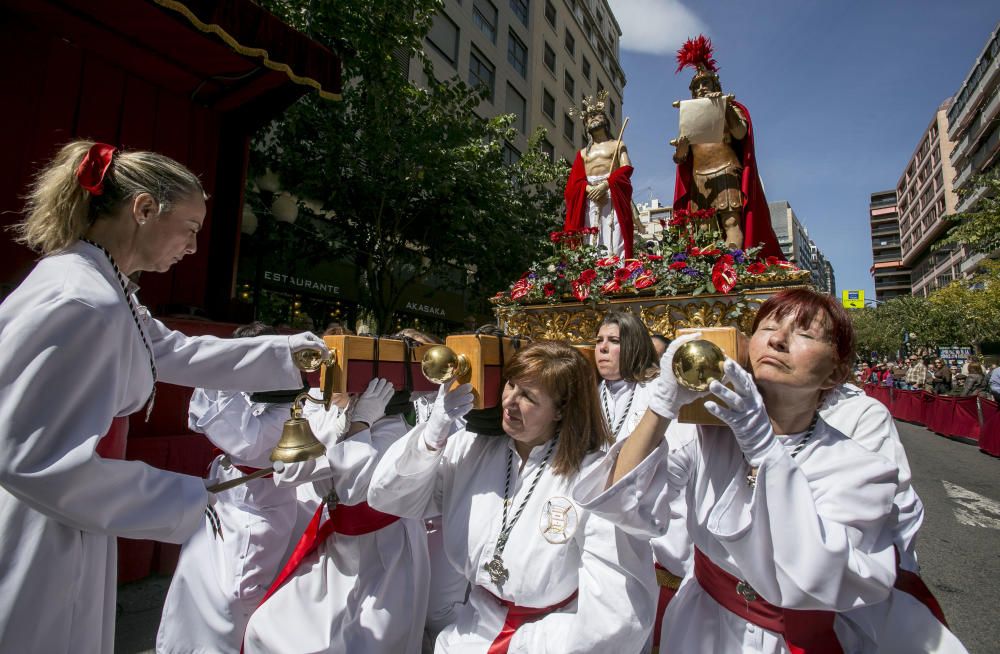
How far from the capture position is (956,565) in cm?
481

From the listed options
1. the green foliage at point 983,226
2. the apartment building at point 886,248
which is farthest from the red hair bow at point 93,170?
the apartment building at point 886,248

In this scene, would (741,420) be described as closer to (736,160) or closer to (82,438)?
(82,438)

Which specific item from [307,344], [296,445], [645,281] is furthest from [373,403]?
[645,281]

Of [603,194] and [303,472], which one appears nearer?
[303,472]

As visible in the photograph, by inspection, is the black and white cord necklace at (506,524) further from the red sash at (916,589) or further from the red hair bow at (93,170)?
the red hair bow at (93,170)

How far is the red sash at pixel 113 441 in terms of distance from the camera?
1824 millimetres

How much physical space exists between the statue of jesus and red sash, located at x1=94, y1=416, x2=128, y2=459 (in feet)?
17.1

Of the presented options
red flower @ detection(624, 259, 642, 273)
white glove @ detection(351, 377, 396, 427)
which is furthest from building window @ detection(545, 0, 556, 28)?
white glove @ detection(351, 377, 396, 427)

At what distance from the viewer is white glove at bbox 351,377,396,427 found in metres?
2.57

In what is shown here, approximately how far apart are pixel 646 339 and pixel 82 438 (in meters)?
3.07

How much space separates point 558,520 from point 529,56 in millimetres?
Result: 28587

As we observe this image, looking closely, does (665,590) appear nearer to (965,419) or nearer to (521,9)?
(965,419)

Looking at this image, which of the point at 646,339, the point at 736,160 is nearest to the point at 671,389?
the point at 646,339

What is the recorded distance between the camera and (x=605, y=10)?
37.9 m
